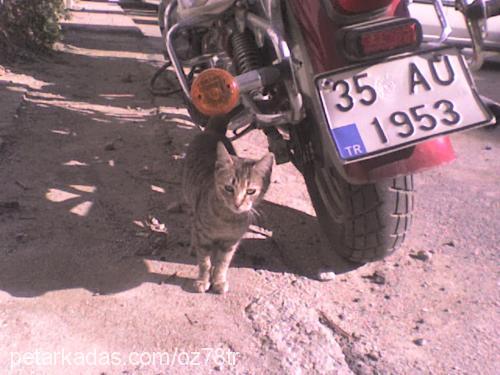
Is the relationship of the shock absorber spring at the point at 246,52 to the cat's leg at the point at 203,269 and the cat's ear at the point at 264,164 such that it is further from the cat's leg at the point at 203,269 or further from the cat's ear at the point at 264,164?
the cat's leg at the point at 203,269

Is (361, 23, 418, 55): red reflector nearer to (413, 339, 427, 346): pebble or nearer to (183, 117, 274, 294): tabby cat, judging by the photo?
(183, 117, 274, 294): tabby cat

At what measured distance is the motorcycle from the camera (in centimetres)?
193

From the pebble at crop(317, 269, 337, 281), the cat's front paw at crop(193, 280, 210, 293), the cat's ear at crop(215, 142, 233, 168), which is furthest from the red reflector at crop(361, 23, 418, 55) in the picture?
the cat's front paw at crop(193, 280, 210, 293)

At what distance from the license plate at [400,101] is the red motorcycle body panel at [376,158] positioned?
0.47 feet

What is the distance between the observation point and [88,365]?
77.6 inches

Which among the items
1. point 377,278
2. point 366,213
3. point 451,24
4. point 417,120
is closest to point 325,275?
point 377,278

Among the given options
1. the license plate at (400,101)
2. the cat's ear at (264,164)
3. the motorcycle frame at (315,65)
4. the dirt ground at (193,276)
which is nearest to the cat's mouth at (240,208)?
the cat's ear at (264,164)

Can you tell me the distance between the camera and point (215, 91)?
199 centimetres

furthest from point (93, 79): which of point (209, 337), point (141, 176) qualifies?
point (209, 337)

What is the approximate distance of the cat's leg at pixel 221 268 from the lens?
2.48m

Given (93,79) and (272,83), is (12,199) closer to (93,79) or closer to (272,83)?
(272,83)

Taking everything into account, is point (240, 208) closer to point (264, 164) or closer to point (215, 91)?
point (264, 164)

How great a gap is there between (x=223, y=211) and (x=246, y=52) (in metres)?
0.74

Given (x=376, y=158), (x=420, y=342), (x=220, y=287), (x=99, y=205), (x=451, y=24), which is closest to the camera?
(x=376, y=158)
